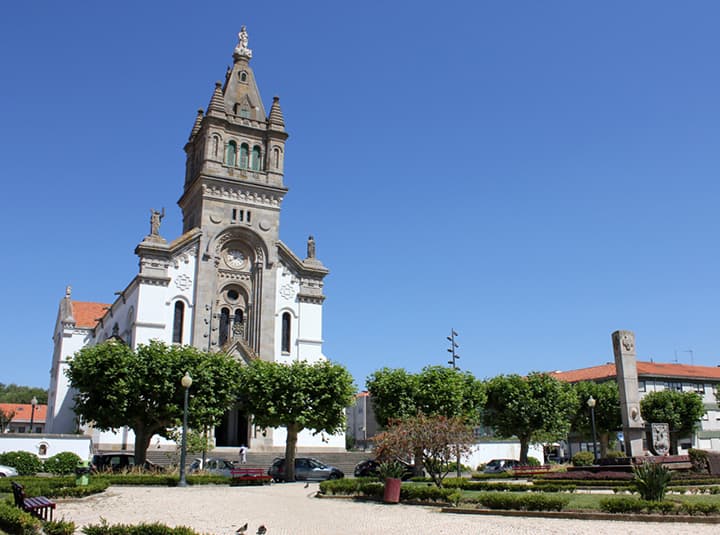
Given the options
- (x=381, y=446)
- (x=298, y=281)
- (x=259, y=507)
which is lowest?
(x=259, y=507)

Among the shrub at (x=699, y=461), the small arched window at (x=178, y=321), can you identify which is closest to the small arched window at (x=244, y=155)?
the small arched window at (x=178, y=321)

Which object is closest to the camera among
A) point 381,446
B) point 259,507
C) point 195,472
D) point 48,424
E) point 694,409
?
point 259,507

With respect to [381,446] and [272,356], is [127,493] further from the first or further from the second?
[272,356]

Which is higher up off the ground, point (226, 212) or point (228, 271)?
point (226, 212)

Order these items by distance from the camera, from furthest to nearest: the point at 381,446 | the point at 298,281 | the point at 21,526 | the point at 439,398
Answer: the point at 298,281 → the point at 439,398 → the point at 381,446 → the point at 21,526

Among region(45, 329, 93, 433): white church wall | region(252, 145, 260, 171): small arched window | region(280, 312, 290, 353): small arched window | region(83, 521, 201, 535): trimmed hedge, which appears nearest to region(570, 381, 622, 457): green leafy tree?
region(280, 312, 290, 353): small arched window

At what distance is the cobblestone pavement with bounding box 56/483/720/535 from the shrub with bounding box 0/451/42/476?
50.8ft

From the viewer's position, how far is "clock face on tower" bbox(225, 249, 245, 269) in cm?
5400

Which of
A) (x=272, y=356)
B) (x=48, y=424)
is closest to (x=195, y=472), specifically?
(x=272, y=356)

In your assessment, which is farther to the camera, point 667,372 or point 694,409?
point 667,372

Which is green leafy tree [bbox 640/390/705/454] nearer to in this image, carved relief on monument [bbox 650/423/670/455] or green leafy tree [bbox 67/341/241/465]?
carved relief on monument [bbox 650/423/670/455]

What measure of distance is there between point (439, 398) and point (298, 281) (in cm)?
1716

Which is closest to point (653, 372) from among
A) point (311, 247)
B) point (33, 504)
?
point (311, 247)

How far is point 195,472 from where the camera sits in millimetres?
34938
